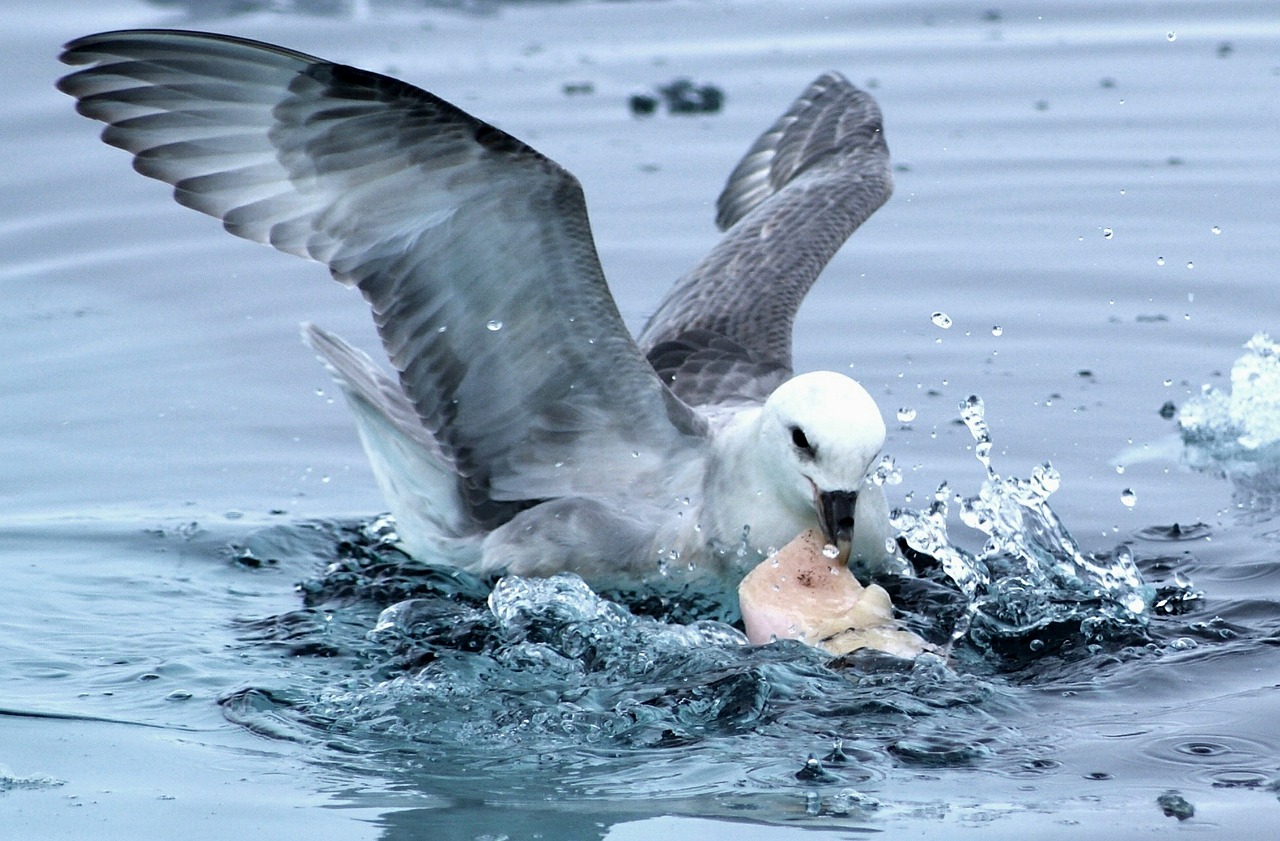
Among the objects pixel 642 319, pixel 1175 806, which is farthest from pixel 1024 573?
pixel 642 319

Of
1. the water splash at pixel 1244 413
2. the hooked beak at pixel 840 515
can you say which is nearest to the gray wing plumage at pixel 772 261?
the hooked beak at pixel 840 515

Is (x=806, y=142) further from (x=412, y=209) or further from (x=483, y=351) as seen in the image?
(x=412, y=209)

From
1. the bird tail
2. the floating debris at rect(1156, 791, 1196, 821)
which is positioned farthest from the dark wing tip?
the floating debris at rect(1156, 791, 1196, 821)

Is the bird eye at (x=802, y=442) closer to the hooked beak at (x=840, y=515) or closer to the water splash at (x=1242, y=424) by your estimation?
the hooked beak at (x=840, y=515)

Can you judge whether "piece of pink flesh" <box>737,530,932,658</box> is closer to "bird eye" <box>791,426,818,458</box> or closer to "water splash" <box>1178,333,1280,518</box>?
"bird eye" <box>791,426,818,458</box>

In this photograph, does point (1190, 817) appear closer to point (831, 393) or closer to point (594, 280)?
point (831, 393)

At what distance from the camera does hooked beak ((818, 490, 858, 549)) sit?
5.32m

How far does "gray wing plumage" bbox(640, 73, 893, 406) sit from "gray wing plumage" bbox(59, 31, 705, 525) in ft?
2.22

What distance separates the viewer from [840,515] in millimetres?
5324

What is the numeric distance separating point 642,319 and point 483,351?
2.41 m

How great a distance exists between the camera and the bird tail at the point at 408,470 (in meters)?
6.16

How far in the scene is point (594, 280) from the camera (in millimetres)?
5461

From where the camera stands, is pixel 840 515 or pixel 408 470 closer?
pixel 840 515

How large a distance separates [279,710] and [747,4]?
28.8 feet
